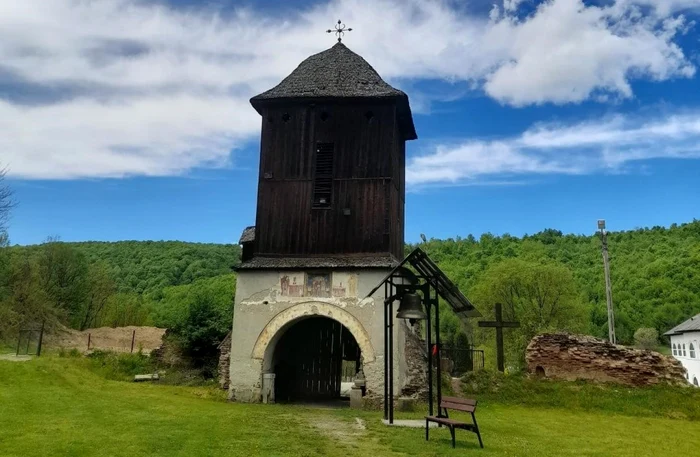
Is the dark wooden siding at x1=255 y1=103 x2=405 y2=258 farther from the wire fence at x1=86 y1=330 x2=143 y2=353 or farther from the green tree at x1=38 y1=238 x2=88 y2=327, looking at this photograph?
the green tree at x1=38 y1=238 x2=88 y2=327

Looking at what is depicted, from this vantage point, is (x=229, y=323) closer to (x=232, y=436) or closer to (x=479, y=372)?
(x=479, y=372)

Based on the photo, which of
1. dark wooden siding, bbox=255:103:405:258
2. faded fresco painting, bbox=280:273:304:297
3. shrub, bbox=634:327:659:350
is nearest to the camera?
faded fresco painting, bbox=280:273:304:297

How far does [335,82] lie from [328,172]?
3.48 m

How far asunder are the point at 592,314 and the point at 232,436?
43738mm

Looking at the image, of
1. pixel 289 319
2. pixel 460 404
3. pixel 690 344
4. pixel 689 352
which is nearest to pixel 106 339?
pixel 289 319

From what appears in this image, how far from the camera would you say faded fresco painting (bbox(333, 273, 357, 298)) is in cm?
1675

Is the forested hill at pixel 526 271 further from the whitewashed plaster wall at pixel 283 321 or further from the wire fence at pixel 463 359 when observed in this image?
the wire fence at pixel 463 359

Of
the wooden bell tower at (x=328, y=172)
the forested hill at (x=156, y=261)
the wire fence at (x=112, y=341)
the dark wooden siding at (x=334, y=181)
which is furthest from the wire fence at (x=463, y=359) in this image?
the forested hill at (x=156, y=261)

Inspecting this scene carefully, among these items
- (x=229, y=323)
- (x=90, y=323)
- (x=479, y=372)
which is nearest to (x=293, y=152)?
(x=229, y=323)

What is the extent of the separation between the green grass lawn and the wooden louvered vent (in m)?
6.82

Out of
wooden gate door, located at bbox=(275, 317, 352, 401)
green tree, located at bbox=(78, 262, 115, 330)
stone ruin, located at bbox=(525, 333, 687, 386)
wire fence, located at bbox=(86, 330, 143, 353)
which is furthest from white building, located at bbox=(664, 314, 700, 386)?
green tree, located at bbox=(78, 262, 115, 330)

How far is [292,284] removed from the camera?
56.4 feet

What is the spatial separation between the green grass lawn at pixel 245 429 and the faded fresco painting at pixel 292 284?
3.55 metres

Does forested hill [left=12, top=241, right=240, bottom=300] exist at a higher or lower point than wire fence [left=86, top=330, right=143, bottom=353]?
higher
